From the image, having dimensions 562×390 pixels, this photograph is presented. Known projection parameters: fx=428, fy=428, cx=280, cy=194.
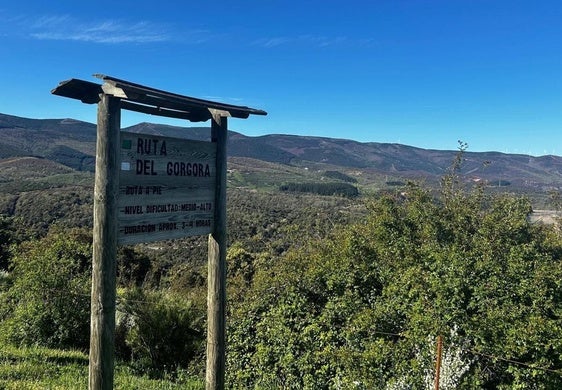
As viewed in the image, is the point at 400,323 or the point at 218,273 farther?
the point at 400,323

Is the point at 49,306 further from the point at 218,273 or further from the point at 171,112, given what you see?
the point at 171,112

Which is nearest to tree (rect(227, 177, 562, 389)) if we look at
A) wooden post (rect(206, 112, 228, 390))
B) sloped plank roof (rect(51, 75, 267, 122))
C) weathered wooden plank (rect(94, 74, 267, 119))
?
wooden post (rect(206, 112, 228, 390))

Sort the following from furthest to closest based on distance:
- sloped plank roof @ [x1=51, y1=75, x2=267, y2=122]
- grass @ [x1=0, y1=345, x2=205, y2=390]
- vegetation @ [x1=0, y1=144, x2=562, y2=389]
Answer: vegetation @ [x1=0, y1=144, x2=562, y2=389]
grass @ [x1=0, y1=345, x2=205, y2=390]
sloped plank roof @ [x1=51, y1=75, x2=267, y2=122]

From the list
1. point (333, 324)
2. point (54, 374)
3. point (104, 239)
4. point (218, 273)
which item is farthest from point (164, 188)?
point (333, 324)

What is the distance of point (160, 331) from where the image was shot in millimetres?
10008

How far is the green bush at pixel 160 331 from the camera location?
32.4 feet

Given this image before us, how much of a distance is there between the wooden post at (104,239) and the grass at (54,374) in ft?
7.27

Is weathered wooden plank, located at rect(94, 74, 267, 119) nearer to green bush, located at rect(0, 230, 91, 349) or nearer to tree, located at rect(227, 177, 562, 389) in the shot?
tree, located at rect(227, 177, 562, 389)

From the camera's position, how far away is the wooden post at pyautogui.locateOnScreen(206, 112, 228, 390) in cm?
428

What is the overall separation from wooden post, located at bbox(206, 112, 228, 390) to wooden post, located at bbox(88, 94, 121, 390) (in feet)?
3.87

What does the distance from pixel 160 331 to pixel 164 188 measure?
733cm

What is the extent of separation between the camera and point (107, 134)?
10.4ft

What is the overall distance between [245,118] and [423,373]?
4.21 metres

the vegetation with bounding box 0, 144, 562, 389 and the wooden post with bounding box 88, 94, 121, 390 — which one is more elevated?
the wooden post with bounding box 88, 94, 121, 390
